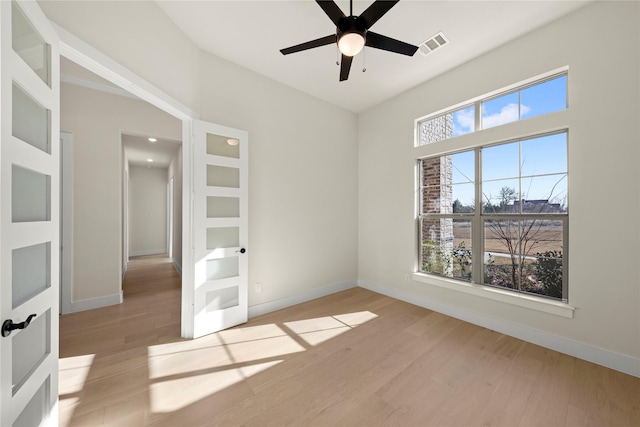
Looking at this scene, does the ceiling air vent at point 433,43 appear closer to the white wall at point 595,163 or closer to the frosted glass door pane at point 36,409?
the white wall at point 595,163

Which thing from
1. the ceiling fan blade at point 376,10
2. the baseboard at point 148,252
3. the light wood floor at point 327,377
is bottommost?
the light wood floor at point 327,377

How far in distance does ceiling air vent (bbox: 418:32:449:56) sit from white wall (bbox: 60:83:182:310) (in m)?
4.43

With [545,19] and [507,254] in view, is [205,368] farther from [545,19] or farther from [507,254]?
[545,19]

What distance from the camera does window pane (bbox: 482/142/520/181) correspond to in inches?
112

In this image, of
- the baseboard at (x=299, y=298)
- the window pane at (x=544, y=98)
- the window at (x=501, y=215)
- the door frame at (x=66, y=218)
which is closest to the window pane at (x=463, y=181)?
the window at (x=501, y=215)

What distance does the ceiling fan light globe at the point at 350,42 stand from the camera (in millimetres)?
1791

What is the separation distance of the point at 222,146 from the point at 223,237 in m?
1.12

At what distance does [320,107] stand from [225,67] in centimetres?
160

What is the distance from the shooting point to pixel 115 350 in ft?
8.12

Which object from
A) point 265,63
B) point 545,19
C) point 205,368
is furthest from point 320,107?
point 205,368

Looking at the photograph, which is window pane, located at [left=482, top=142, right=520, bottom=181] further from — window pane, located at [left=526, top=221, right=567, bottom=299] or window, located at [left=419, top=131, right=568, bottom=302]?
window pane, located at [left=526, top=221, right=567, bottom=299]

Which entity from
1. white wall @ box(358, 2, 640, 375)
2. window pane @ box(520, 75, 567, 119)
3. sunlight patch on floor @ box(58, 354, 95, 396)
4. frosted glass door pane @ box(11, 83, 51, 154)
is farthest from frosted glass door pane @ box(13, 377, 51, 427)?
window pane @ box(520, 75, 567, 119)

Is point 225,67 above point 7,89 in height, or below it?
above

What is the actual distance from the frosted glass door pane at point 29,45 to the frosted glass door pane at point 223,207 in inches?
67.2
